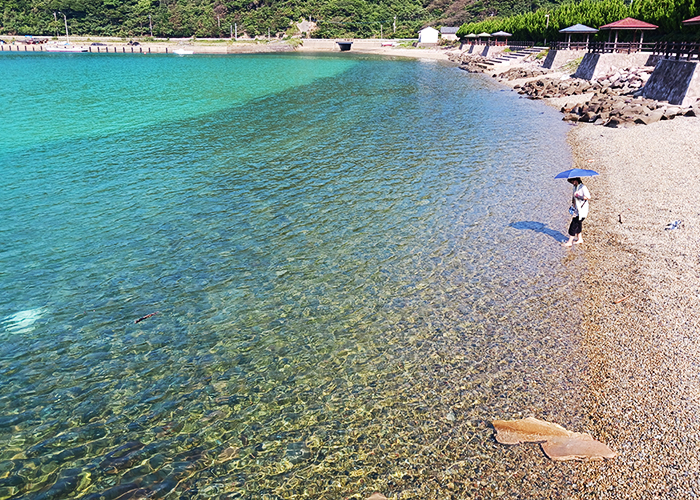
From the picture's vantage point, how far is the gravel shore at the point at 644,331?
640cm

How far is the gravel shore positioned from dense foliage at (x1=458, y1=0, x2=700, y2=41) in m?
30.9

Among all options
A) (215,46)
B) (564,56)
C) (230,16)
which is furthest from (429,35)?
(564,56)

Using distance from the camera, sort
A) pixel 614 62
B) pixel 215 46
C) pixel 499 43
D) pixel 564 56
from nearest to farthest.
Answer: pixel 614 62
pixel 564 56
pixel 499 43
pixel 215 46

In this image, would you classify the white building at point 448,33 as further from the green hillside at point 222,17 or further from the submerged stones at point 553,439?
the submerged stones at point 553,439

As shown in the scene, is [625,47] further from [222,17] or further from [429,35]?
[222,17]

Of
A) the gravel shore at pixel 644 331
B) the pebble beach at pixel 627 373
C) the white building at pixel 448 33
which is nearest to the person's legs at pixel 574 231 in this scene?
the pebble beach at pixel 627 373

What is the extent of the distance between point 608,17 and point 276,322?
201 ft

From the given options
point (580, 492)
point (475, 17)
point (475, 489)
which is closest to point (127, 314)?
point (475, 489)

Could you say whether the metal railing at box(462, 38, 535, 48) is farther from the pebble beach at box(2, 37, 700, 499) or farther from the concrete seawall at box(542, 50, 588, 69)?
the pebble beach at box(2, 37, 700, 499)

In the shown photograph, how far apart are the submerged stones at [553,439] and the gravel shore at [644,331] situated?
0.21 metres

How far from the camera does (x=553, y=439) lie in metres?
6.97

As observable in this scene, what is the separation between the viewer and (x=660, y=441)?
6.79 m

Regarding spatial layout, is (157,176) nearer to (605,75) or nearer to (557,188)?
(557,188)

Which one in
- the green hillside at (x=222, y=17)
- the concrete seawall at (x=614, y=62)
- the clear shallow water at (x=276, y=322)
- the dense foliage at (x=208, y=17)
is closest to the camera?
the clear shallow water at (x=276, y=322)
